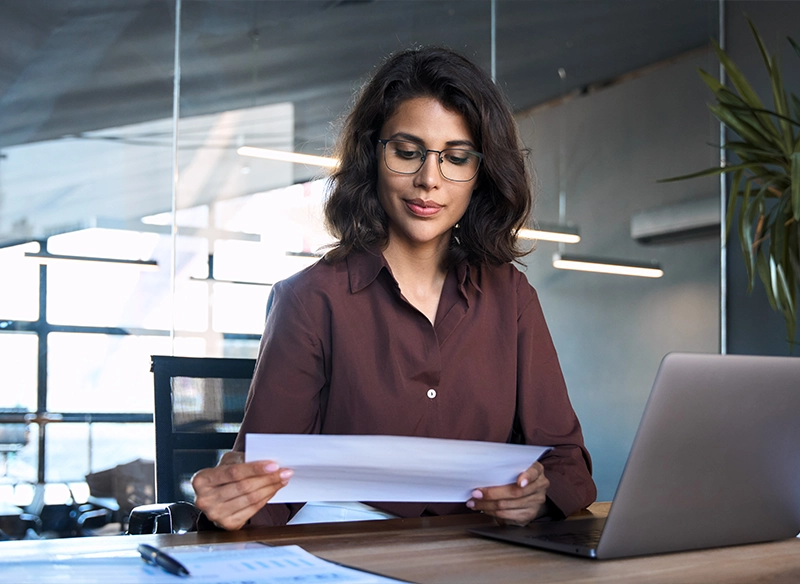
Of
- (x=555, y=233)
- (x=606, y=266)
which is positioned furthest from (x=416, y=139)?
(x=606, y=266)

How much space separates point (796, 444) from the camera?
109cm

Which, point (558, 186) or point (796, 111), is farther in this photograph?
point (558, 186)

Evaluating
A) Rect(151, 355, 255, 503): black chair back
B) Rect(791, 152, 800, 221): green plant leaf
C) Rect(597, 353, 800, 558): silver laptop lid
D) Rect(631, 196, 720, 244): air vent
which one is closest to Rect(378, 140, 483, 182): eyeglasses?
Rect(151, 355, 255, 503): black chair back

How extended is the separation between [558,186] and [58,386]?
2.68m

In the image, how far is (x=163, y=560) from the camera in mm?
911

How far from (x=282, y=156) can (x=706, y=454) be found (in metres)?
3.07

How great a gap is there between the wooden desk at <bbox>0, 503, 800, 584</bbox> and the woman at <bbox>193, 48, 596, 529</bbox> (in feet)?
0.88

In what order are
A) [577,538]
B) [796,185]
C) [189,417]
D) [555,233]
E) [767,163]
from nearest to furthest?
[577,538] < [189,417] < [796,185] < [767,163] < [555,233]

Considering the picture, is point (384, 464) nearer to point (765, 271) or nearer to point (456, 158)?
point (456, 158)

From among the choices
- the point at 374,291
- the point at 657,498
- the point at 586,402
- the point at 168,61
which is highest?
A: the point at 168,61

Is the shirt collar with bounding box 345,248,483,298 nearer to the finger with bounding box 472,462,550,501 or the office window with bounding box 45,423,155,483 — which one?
the finger with bounding box 472,462,550,501

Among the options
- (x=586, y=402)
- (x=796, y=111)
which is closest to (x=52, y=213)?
(x=586, y=402)

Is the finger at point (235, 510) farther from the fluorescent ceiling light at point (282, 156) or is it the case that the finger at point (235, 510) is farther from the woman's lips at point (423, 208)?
the fluorescent ceiling light at point (282, 156)

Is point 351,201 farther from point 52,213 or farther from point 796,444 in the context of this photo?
point 52,213
